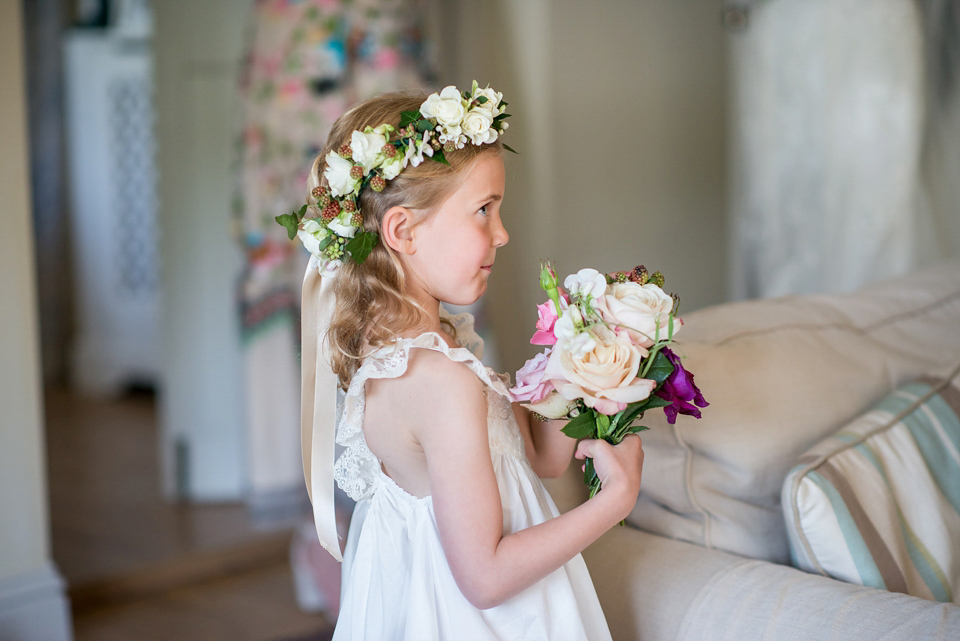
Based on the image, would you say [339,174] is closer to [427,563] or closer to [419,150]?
[419,150]

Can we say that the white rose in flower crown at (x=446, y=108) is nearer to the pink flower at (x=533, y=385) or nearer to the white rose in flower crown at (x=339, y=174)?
the white rose in flower crown at (x=339, y=174)

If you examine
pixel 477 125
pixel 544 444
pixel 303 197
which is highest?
pixel 477 125

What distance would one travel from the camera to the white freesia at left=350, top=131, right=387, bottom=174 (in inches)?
37.3

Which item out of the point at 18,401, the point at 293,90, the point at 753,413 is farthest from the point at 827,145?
the point at 18,401

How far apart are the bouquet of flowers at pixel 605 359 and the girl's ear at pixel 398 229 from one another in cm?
19

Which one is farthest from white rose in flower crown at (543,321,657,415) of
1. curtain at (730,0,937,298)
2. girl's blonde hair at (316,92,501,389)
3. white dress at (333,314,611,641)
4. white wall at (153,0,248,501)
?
white wall at (153,0,248,501)

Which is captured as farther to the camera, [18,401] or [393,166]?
[18,401]

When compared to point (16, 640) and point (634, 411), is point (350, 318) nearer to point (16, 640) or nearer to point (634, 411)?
point (634, 411)

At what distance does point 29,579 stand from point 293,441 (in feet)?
3.39

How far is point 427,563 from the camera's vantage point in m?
0.99

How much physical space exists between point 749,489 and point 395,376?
56 centimetres

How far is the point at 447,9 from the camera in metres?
3.12

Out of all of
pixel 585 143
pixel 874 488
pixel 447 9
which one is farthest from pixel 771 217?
pixel 874 488

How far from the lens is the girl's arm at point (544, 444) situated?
3.68 feet
